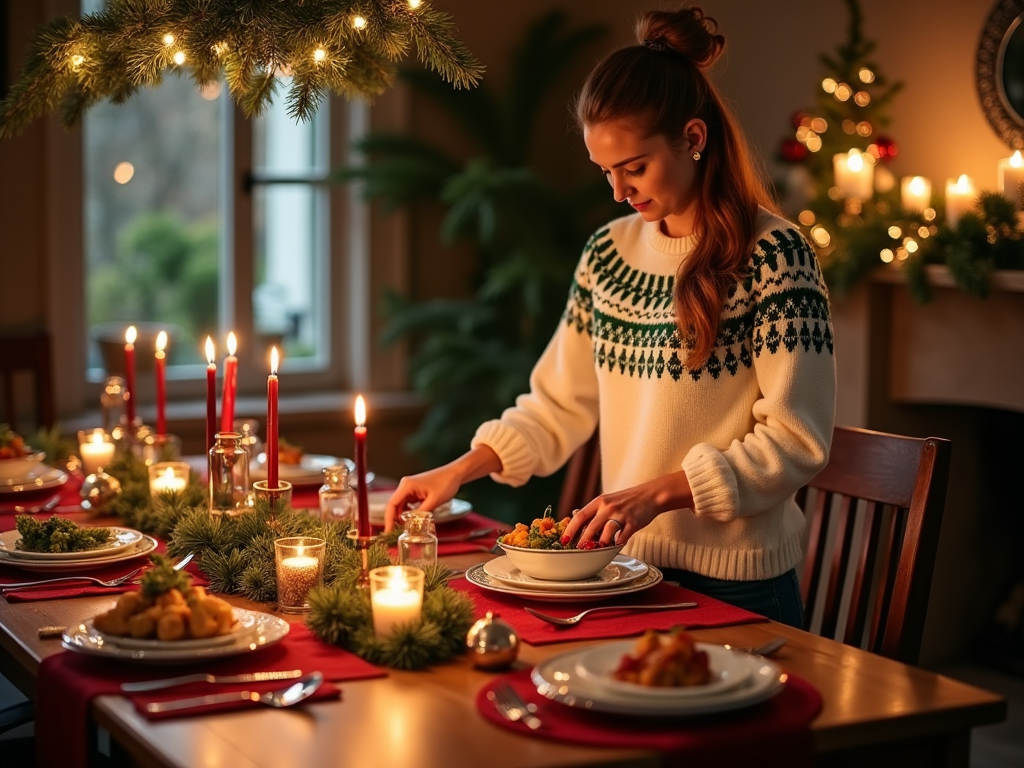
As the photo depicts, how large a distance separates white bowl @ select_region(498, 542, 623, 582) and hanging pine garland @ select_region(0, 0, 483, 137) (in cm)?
64

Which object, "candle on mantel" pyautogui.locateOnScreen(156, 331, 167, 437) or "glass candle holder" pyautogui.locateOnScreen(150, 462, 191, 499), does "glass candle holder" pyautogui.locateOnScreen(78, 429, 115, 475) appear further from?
"glass candle holder" pyautogui.locateOnScreen(150, 462, 191, 499)

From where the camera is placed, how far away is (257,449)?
99.9 inches

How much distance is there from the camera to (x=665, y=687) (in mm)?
1235

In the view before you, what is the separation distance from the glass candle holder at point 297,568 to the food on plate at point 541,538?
9.2 inches

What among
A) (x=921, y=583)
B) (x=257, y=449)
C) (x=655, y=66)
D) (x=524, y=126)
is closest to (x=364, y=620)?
(x=921, y=583)

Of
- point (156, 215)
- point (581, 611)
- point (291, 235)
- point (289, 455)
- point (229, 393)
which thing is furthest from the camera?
point (291, 235)

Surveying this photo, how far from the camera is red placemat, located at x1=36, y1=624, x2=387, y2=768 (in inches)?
51.1

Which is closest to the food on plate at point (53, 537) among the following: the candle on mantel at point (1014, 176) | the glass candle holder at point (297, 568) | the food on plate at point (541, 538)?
the glass candle holder at point (297, 568)

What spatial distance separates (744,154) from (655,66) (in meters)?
0.20

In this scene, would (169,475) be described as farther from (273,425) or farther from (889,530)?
(889,530)

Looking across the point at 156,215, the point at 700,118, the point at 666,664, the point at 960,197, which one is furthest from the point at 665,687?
the point at 156,215

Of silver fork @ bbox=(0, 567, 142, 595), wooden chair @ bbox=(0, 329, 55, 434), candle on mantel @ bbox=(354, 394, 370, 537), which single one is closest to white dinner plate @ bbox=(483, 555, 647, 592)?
candle on mantel @ bbox=(354, 394, 370, 537)

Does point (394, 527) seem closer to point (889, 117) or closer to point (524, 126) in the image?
point (889, 117)

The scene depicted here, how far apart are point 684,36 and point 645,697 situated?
3.50ft
